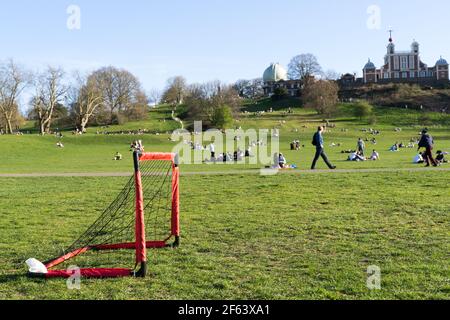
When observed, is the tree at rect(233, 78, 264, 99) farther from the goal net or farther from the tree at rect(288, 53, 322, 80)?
the goal net

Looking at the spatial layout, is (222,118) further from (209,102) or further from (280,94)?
(280,94)

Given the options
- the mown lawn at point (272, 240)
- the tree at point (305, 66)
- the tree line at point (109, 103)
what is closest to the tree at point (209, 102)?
the tree line at point (109, 103)

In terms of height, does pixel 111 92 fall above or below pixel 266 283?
above

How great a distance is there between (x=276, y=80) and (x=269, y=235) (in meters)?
144

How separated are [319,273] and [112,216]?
19.2 feet

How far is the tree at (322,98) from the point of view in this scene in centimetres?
9400

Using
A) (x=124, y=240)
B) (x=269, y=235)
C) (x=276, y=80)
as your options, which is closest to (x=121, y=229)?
(x=124, y=240)

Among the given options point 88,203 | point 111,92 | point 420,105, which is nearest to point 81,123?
point 111,92

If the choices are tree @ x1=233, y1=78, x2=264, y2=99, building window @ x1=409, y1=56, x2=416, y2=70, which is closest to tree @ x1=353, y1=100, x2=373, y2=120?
building window @ x1=409, y1=56, x2=416, y2=70

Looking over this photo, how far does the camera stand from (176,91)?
133125 mm

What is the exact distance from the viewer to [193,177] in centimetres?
1998

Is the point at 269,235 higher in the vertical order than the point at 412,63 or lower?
lower

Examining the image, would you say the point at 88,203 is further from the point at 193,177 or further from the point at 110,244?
the point at 193,177

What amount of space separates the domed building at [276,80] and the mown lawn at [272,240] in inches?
4995
